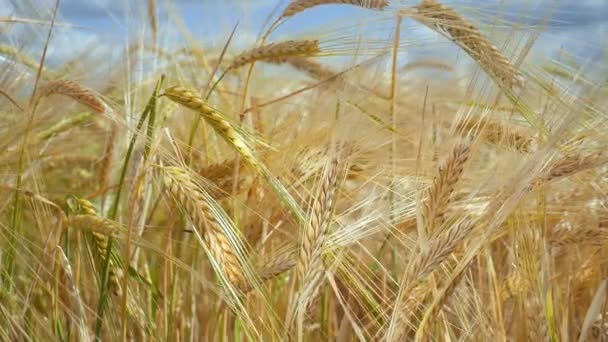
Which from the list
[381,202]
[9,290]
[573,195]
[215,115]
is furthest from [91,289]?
[573,195]

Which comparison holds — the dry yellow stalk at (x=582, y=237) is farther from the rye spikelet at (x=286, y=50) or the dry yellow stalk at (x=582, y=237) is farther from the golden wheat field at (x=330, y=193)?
the rye spikelet at (x=286, y=50)

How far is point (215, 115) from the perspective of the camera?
1.42m

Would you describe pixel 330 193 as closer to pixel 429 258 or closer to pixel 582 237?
pixel 429 258

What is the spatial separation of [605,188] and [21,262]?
117 centimetres

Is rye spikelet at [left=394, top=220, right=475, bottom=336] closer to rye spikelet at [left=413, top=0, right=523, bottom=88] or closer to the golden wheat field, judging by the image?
the golden wheat field

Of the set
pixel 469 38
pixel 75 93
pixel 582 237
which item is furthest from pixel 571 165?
pixel 75 93

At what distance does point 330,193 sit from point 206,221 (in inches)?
8.2

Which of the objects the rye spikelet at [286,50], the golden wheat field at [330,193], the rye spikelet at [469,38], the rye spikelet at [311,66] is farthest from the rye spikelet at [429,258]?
the rye spikelet at [311,66]

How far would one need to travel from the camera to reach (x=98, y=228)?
4.50ft

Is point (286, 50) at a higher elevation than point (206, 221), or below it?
higher

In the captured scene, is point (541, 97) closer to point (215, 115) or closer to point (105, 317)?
point (215, 115)

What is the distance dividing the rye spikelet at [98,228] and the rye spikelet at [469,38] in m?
0.75

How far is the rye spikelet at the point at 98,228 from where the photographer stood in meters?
1.37

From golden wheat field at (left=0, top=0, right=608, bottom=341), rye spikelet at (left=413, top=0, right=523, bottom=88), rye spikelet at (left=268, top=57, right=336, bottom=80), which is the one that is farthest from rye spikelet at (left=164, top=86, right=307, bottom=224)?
rye spikelet at (left=268, top=57, right=336, bottom=80)
